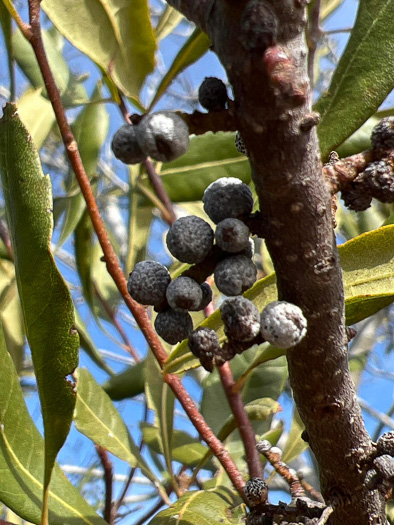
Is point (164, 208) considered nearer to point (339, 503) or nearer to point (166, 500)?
point (166, 500)

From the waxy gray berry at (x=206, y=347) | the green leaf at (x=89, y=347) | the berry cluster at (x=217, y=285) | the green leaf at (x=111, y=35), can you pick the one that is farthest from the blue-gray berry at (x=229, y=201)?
the green leaf at (x=89, y=347)

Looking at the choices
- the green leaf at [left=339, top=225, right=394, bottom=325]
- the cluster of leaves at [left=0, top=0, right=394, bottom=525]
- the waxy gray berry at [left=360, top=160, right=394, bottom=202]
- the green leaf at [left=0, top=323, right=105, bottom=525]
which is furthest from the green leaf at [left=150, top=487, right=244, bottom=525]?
the waxy gray berry at [left=360, top=160, right=394, bottom=202]

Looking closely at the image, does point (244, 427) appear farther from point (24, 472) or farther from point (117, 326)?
point (117, 326)

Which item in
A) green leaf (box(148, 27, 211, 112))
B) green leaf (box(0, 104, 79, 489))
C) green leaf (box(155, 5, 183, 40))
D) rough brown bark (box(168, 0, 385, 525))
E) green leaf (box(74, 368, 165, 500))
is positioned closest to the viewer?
rough brown bark (box(168, 0, 385, 525))

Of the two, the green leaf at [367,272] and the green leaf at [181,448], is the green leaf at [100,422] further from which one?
the green leaf at [367,272]

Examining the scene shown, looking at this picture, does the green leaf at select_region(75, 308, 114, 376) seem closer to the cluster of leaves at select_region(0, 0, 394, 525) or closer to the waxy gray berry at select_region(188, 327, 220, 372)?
the cluster of leaves at select_region(0, 0, 394, 525)

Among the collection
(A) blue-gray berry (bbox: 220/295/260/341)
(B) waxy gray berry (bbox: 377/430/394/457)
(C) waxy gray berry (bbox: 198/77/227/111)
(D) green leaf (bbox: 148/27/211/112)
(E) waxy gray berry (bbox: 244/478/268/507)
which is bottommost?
(E) waxy gray berry (bbox: 244/478/268/507)
